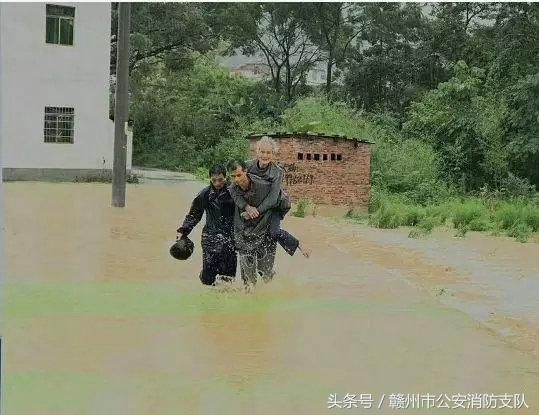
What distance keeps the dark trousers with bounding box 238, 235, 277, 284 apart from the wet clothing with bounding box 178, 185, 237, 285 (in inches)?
1.9

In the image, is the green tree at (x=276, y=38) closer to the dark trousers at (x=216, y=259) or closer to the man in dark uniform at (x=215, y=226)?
the man in dark uniform at (x=215, y=226)

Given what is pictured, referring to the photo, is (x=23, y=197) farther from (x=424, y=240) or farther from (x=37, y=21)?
(x=424, y=240)

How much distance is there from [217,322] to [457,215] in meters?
1.66

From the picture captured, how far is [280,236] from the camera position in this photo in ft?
15.8

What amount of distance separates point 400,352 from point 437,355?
0.52 ft

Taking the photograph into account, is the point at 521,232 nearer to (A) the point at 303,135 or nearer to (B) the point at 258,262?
(A) the point at 303,135

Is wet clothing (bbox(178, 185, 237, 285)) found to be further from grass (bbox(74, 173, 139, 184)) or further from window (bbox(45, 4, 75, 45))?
window (bbox(45, 4, 75, 45))

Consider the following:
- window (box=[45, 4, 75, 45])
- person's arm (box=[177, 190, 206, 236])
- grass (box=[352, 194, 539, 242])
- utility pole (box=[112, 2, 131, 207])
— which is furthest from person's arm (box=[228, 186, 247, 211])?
window (box=[45, 4, 75, 45])

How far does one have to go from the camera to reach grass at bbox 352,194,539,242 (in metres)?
5.34

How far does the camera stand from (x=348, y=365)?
4.34m

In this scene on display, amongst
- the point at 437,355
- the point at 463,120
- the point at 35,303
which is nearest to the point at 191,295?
the point at 35,303

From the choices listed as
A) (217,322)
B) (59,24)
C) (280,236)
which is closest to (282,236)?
(280,236)

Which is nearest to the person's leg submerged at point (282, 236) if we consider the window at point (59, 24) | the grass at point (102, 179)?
the grass at point (102, 179)

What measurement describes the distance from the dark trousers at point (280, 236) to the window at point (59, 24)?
1298 mm
